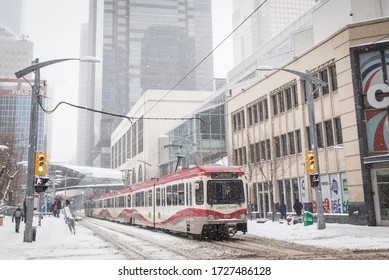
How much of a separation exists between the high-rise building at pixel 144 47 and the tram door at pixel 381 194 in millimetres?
11127

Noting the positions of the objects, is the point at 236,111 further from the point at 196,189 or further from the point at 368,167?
the point at 196,189

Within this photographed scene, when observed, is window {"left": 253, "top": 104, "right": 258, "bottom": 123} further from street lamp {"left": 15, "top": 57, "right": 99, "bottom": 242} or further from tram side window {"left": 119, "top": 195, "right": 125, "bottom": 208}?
street lamp {"left": 15, "top": 57, "right": 99, "bottom": 242}

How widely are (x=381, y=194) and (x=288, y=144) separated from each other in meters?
9.72

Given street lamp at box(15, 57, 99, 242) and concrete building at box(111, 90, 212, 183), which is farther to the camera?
concrete building at box(111, 90, 212, 183)

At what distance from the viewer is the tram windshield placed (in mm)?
16922

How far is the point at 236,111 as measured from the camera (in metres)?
39.8

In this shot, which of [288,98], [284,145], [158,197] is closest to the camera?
[158,197]

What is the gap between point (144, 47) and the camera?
45.9 metres

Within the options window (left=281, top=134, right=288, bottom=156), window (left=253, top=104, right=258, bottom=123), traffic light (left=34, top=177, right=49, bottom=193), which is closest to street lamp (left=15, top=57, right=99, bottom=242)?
traffic light (left=34, top=177, right=49, bottom=193)

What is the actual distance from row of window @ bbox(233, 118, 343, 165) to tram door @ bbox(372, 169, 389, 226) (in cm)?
329

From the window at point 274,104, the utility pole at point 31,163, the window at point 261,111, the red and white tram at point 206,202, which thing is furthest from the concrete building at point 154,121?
the utility pole at point 31,163

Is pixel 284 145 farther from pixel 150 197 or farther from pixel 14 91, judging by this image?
pixel 14 91

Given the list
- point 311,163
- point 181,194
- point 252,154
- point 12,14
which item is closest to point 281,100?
point 252,154

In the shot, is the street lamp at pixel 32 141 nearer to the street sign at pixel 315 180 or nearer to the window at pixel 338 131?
the street sign at pixel 315 180
